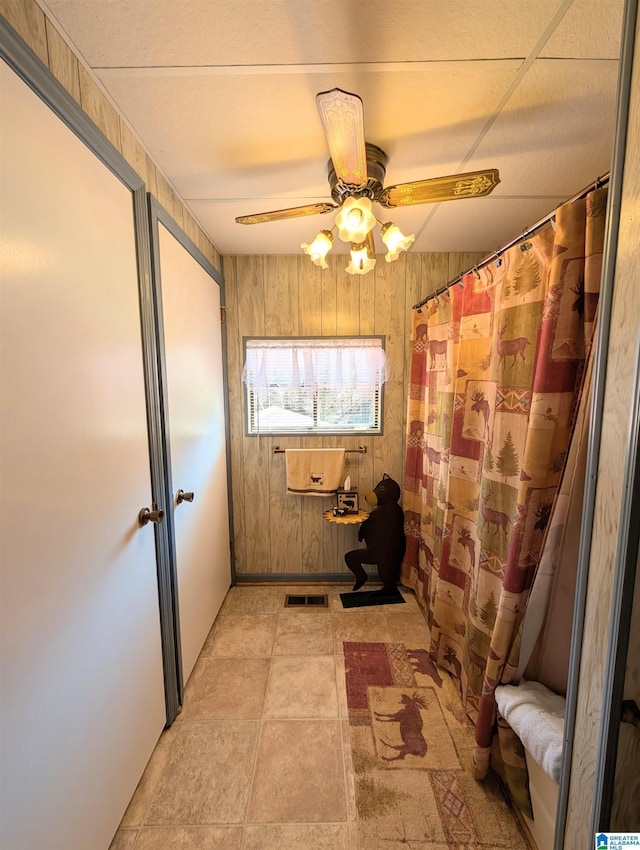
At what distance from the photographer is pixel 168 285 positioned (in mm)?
1460

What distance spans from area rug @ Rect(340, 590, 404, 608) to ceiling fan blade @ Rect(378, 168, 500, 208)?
2334mm

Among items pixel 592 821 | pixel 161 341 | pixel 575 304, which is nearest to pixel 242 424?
pixel 161 341

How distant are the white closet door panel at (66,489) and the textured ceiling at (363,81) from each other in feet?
1.01

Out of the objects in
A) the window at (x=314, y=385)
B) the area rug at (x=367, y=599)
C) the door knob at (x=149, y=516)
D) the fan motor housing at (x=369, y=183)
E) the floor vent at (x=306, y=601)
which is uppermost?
the fan motor housing at (x=369, y=183)

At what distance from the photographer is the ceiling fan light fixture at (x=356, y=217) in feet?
3.64

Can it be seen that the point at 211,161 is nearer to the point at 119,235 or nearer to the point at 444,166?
the point at 119,235

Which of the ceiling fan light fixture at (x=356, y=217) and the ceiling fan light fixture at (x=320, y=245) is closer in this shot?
the ceiling fan light fixture at (x=356, y=217)

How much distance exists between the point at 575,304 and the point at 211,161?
1.47 meters

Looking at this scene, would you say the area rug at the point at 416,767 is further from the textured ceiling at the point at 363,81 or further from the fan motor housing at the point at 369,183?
the textured ceiling at the point at 363,81

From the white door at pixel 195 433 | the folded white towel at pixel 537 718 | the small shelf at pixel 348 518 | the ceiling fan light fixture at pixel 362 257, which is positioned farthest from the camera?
the small shelf at pixel 348 518

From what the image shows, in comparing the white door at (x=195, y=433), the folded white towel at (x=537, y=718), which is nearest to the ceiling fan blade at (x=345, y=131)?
the white door at (x=195, y=433)

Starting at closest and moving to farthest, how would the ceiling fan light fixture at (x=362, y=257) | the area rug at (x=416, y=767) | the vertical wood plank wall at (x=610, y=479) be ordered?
the vertical wood plank wall at (x=610, y=479)
the area rug at (x=416, y=767)
the ceiling fan light fixture at (x=362, y=257)

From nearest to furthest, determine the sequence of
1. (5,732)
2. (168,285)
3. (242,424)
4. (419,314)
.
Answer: (5,732)
(168,285)
(419,314)
(242,424)

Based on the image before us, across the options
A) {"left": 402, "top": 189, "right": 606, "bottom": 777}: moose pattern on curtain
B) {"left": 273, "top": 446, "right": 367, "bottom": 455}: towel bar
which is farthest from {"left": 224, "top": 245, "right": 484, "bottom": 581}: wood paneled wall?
{"left": 402, "top": 189, "right": 606, "bottom": 777}: moose pattern on curtain
